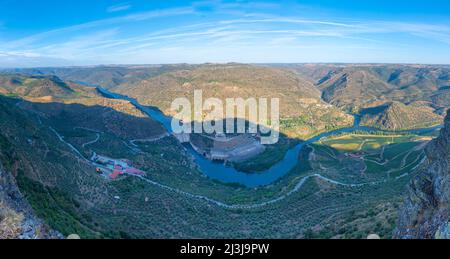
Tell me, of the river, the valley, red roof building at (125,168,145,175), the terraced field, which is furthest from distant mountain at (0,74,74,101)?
the terraced field

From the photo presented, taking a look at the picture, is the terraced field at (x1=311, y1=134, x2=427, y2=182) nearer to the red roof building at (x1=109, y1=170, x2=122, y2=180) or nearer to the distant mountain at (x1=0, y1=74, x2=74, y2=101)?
the red roof building at (x1=109, y1=170, x2=122, y2=180)

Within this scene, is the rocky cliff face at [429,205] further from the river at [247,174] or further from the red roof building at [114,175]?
the river at [247,174]

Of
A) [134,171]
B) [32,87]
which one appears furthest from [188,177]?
[32,87]

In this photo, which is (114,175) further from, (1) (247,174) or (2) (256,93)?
(2) (256,93)

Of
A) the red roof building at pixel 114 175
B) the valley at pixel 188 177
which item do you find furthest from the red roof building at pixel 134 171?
the red roof building at pixel 114 175
